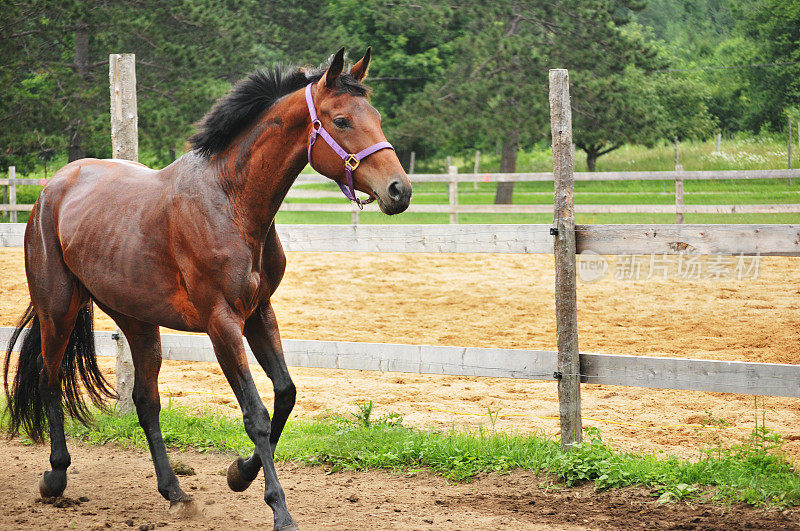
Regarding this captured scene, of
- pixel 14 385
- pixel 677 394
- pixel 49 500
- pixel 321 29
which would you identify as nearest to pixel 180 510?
pixel 49 500

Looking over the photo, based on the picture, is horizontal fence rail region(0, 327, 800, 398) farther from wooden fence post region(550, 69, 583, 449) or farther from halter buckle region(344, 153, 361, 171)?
halter buckle region(344, 153, 361, 171)

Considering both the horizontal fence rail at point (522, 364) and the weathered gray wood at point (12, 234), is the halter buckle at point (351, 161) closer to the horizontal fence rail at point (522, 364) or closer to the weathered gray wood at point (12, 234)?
the horizontal fence rail at point (522, 364)

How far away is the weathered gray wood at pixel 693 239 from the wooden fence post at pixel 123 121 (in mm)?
3202

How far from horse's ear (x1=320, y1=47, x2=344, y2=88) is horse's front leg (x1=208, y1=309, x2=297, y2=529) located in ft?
3.72

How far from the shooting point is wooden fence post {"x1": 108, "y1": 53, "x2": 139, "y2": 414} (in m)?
5.26

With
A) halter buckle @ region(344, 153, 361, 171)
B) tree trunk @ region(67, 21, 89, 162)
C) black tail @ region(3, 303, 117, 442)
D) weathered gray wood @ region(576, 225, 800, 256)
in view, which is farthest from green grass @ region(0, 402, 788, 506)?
tree trunk @ region(67, 21, 89, 162)

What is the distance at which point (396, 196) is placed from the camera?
10.2ft

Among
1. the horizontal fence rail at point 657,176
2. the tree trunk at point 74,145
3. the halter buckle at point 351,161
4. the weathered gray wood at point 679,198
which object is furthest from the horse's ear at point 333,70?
the tree trunk at point 74,145

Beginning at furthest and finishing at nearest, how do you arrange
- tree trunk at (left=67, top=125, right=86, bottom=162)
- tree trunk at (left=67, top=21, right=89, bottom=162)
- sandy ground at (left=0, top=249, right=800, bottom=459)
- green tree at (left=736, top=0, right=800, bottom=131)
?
1. green tree at (left=736, top=0, right=800, bottom=131)
2. tree trunk at (left=67, top=125, right=86, bottom=162)
3. tree trunk at (left=67, top=21, right=89, bottom=162)
4. sandy ground at (left=0, top=249, right=800, bottom=459)

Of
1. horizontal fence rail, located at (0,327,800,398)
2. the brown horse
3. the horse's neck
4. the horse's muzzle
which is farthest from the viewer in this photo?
horizontal fence rail, located at (0,327,800,398)

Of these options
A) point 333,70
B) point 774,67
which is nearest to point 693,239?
point 333,70

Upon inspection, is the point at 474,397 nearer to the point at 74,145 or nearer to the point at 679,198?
the point at 679,198

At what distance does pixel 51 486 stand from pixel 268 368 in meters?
1.47

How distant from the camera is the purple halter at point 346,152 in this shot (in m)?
3.21
